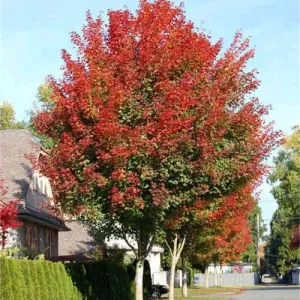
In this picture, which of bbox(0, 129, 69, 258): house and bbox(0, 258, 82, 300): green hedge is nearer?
bbox(0, 258, 82, 300): green hedge

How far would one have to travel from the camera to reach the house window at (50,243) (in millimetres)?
33875

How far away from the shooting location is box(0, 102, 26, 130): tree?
6438 centimetres

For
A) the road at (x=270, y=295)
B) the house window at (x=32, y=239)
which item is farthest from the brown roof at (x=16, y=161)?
the road at (x=270, y=295)

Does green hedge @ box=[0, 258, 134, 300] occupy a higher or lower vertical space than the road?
higher

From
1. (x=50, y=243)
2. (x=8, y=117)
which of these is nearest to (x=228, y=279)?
(x=8, y=117)

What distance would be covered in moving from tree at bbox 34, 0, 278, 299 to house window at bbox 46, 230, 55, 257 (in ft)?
42.6

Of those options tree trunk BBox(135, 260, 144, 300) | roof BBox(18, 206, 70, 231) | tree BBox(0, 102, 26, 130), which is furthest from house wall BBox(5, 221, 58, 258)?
→ tree BBox(0, 102, 26, 130)

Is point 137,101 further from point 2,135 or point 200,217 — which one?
point 2,135

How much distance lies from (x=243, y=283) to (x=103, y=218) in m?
74.0

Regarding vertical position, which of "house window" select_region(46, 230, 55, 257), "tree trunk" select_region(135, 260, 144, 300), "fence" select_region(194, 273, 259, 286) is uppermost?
"house window" select_region(46, 230, 55, 257)

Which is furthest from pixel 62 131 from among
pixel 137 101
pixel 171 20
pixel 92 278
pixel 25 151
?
pixel 25 151

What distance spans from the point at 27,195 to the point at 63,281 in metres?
8.23

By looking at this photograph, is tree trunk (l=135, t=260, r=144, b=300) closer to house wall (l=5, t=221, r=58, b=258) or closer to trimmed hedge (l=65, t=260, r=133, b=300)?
trimmed hedge (l=65, t=260, r=133, b=300)

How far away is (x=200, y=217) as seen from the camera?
28000 mm
